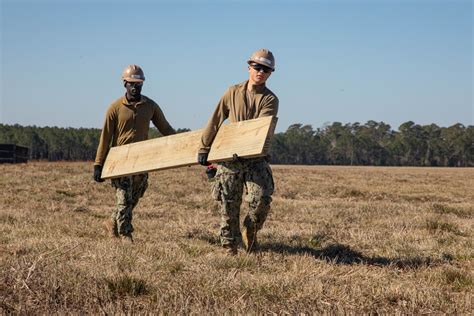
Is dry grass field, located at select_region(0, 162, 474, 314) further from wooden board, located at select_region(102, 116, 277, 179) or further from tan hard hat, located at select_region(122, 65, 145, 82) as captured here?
tan hard hat, located at select_region(122, 65, 145, 82)

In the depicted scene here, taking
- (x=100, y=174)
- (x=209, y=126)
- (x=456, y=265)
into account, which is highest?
(x=209, y=126)

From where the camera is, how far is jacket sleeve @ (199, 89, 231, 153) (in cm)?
698

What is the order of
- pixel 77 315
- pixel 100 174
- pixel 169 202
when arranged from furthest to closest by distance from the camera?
1. pixel 169 202
2. pixel 100 174
3. pixel 77 315

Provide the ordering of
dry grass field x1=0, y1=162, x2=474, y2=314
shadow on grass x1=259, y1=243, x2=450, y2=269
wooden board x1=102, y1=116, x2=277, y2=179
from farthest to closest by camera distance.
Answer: shadow on grass x1=259, y1=243, x2=450, y2=269 < wooden board x1=102, y1=116, x2=277, y2=179 < dry grass field x1=0, y1=162, x2=474, y2=314

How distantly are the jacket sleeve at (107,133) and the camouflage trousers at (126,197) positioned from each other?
14.5 inches

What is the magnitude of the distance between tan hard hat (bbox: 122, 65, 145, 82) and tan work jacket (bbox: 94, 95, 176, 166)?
12.4 inches

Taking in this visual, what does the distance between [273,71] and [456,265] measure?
9.24ft

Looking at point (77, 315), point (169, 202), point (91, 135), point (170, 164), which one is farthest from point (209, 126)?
point (91, 135)

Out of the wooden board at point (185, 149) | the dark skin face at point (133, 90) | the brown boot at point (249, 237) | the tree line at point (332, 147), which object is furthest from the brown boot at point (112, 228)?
the tree line at point (332, 147)

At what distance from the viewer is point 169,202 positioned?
1421 cm

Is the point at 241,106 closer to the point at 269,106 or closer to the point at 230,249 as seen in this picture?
the point at 269,106

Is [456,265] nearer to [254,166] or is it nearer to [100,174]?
[254,166]

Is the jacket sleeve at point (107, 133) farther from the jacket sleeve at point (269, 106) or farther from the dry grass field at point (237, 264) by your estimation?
the jacket sleeve at point (269, 106)

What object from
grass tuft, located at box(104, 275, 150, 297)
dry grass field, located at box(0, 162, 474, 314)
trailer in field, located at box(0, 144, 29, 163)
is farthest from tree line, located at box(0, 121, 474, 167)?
grass tuft, located at box(104, 275, 150, 297)
